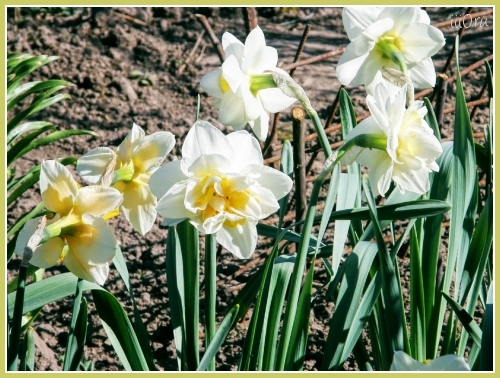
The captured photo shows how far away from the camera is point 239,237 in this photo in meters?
1.25

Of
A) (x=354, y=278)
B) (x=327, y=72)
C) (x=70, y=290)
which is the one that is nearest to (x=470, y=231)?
(x=354, y=278)

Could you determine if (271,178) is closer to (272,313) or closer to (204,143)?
(204,143)

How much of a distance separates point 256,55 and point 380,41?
26 cm

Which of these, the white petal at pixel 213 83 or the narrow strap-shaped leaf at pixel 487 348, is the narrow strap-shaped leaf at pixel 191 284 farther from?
the narrow strap-shaped leaf at pixel 487 348

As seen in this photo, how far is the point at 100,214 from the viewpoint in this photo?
116 cm

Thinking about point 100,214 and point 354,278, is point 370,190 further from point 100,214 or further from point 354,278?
point 100,214

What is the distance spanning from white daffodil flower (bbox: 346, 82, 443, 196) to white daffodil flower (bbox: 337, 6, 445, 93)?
0.33 feet

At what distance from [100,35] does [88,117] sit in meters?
0.73

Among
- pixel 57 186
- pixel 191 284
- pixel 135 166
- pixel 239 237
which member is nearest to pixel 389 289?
pixel 239 237

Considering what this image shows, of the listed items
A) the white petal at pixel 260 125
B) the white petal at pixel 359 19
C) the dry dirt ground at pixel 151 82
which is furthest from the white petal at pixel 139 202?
the dry dirt ground at pixel 151 82

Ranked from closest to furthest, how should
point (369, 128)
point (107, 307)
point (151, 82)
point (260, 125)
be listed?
point (369, 128) < point (260, 125) < point (107, 307) < point (151, 82)

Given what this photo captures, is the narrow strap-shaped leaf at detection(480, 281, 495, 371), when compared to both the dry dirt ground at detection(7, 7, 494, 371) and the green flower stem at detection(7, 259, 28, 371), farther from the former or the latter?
the dry dirt ground at detection(7, 7, 494, 371)

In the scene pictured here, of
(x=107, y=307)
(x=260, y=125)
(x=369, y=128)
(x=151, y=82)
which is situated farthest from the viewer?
(x=151, y=82)

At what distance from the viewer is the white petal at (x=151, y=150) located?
4.27 ft
